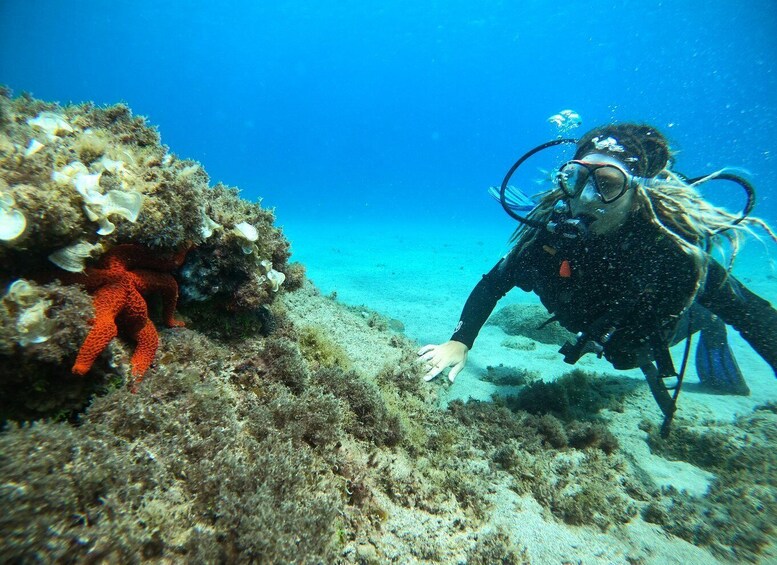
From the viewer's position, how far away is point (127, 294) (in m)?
2.27

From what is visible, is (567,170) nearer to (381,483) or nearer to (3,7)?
(381,483)

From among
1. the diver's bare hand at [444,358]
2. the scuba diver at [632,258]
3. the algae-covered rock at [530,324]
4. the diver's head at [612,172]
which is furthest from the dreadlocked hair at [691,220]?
the algae-covered rock at [530,324]

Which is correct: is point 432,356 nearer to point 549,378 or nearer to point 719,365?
point 549,378

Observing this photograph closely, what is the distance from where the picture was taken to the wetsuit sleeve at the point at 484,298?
5.28 m

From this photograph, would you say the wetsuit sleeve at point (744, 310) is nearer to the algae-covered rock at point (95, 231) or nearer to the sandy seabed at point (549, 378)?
the sandy seabed at point (549, 378)

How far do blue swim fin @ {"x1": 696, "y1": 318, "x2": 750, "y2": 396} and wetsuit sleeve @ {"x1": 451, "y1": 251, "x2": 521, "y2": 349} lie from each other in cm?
395

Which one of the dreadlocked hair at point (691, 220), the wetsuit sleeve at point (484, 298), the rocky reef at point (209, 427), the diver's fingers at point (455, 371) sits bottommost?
the rocky reef at point (209, 427)

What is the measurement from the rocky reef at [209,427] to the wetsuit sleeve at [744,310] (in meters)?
1.35

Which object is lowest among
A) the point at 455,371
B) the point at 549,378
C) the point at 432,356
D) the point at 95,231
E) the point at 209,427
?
the point at 209,427

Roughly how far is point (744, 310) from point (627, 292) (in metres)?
1.33

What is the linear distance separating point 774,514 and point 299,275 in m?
5.47

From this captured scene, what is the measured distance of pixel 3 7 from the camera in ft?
235

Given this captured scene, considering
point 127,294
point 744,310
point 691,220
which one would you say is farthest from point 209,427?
point 744,310

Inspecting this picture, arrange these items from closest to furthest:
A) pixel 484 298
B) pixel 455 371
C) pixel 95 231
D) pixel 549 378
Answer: pixel 95 231 < pixel 455 371 < pixel 484 298 < pixel 549 378
